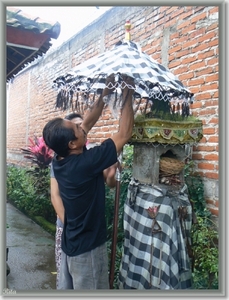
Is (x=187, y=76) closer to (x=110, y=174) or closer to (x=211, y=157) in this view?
(x=211, y=157)

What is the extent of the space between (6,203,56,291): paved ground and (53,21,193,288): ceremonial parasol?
1253 millimetres

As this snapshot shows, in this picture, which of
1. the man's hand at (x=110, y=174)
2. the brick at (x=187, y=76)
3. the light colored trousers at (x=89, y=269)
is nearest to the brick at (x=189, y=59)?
the brick at (x=187, y=76)

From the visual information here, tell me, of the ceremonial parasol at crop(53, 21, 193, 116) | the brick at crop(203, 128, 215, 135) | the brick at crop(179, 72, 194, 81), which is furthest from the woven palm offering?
the brick at crop(179, 72, 194, 81)

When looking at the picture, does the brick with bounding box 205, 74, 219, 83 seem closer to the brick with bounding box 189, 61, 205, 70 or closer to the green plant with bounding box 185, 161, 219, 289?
the brick with bounding box 189, 61, 205, 70

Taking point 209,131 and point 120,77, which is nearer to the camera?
point 120,77

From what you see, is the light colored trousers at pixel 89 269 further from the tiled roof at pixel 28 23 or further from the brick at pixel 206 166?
the tiled roof at pixel 28 23

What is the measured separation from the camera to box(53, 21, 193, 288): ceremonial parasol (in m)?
1.84

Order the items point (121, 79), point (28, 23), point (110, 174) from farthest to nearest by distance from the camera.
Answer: point (28, 23) < point (110, 174) < point (121, 79)

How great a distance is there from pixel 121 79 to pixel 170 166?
728mm

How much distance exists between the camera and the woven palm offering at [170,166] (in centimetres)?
221

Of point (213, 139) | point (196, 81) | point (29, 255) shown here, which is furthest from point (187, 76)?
point (29, 255)

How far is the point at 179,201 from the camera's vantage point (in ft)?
7.43

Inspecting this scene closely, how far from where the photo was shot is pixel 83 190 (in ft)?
5.99

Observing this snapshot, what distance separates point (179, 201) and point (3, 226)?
4.36ft
